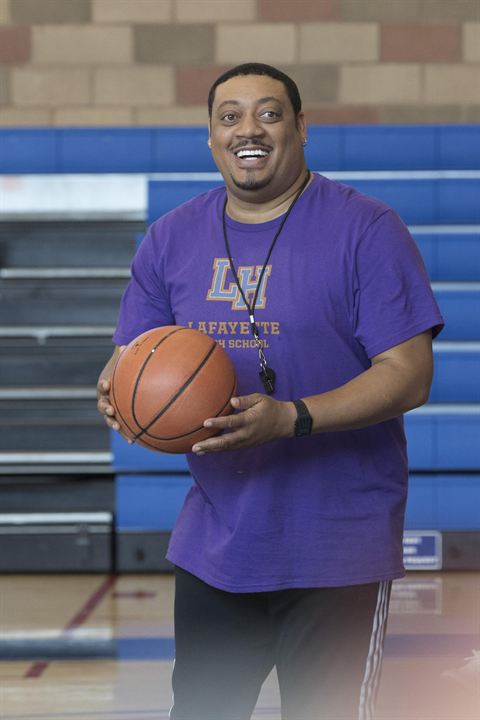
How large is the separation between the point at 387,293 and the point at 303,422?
22 cm

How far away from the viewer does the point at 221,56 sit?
551 cm

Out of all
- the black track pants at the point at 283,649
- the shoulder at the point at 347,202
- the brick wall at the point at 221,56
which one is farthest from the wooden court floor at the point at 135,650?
the brick wall at the point at 221,56

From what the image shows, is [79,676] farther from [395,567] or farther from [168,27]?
[168,27]

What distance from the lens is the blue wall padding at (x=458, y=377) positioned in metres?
5.06

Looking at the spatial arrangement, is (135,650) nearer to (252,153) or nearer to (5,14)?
(252,153)

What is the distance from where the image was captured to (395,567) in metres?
1.59

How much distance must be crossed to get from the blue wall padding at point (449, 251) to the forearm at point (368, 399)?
3.72 m

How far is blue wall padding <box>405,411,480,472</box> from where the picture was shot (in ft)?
16.4

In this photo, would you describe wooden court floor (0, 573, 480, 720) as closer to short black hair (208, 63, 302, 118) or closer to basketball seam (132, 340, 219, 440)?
basketball seam (132, 340, 219, 440)

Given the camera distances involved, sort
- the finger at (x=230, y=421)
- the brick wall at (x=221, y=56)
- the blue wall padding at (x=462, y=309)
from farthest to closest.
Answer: the brick wall at (x=221, y=56) → the blue wall padding at (x=462, y=309) → the finger at (x=230, y=421)

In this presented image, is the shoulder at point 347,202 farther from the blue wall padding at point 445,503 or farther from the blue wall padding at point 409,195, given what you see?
the blue wall padding at point 409,195

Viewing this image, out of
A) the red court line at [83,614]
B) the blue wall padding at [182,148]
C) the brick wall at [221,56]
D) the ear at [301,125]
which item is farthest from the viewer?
the brick wall at [221,56]

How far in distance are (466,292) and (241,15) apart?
172 cm

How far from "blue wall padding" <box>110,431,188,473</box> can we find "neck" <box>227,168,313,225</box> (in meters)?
3.39
